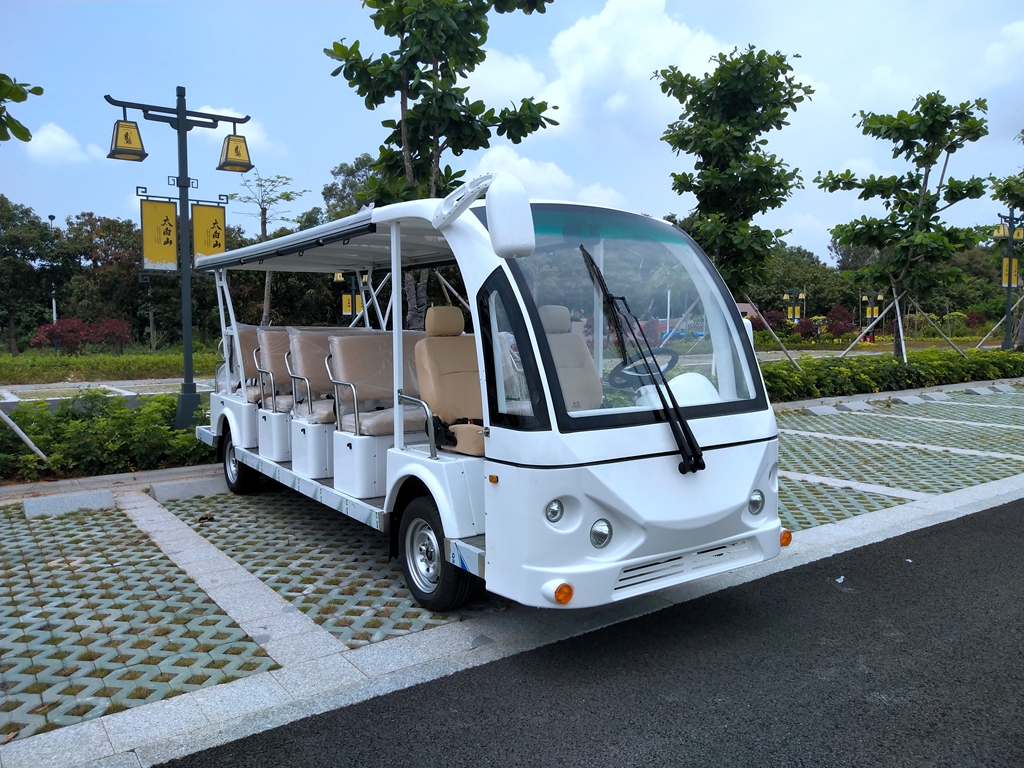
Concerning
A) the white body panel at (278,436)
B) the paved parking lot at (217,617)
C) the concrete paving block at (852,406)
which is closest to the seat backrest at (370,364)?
the white body panel at (278,436)

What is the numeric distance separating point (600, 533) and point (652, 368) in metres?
0.92

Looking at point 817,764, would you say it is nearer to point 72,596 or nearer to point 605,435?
point 605,435

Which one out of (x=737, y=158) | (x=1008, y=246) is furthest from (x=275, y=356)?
(x=1008, y=246)

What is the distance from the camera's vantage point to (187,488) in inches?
300

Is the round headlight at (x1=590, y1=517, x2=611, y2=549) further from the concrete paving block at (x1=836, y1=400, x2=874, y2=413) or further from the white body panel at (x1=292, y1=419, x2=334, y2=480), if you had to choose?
the concrete paving block at (x1=836, y1=400, x2=874, y2=413)

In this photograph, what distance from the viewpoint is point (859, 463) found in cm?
882

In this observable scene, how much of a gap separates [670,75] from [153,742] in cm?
1331

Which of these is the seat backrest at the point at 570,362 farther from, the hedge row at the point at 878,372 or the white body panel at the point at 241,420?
the hedge row at the point at 878,372

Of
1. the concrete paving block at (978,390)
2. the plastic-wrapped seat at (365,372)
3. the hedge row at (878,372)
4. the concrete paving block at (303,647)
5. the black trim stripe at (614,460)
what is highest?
the plastic-wrapped seat at (365,372)

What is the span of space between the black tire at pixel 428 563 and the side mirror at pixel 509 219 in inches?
62.8

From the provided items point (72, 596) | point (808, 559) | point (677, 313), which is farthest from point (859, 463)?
point (72, 596)

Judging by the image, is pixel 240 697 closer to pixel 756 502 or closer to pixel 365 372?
pixel 756 502

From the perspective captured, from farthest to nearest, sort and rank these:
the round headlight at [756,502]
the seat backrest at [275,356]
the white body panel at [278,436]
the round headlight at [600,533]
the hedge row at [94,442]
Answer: the hedge row at [94,442] < the seat backrest at [275,356] < the white body panel at [278,436] < the round headlight at [756,502] < the round headlight at [600,533]

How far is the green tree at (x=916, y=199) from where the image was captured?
52.0ft
